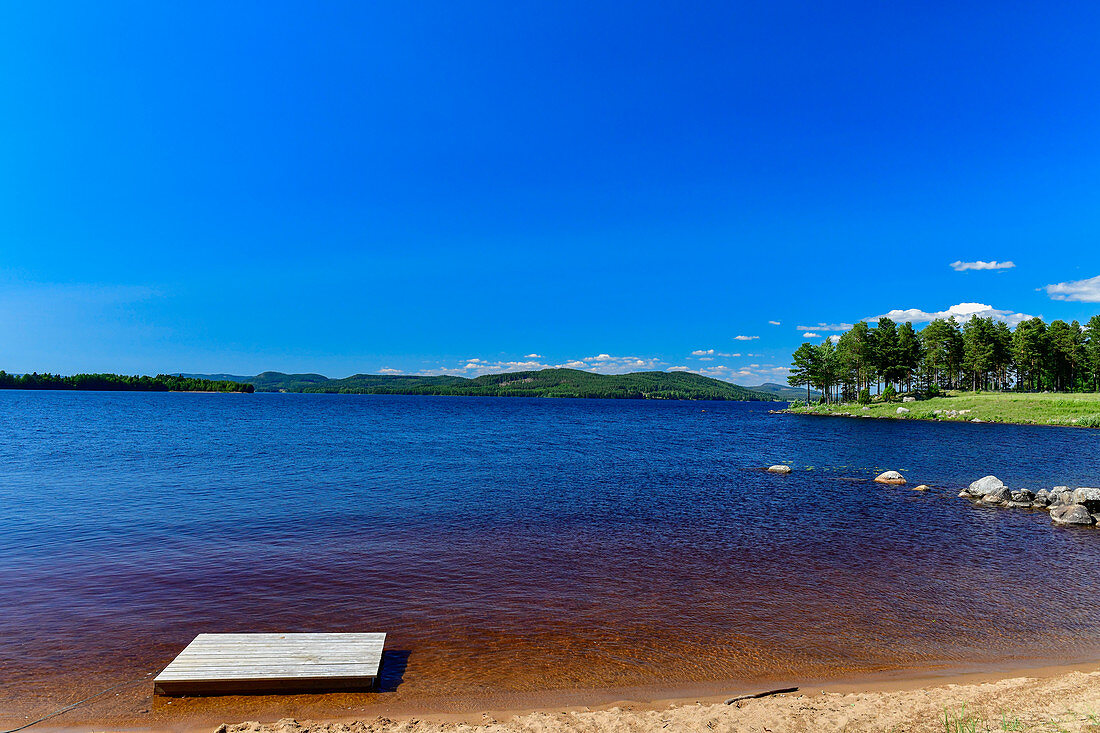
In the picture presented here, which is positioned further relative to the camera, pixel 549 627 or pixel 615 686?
pixel 549 627

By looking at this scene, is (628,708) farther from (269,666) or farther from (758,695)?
(269,666)

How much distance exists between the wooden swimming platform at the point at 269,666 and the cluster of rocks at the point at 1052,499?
28.0 metres

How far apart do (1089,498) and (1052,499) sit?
1.81 metres

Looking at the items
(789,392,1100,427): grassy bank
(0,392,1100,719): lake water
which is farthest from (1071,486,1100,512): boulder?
(789,392,1100,427): grassy bank

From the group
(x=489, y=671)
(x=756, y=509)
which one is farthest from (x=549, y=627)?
(x=756, y=509)

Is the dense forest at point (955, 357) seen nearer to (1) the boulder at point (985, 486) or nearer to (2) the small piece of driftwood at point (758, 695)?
(1) the boulder at point (985, 486)

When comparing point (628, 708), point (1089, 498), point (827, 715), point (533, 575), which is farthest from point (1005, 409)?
point (628, 708)

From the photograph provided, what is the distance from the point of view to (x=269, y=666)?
916 centimetres

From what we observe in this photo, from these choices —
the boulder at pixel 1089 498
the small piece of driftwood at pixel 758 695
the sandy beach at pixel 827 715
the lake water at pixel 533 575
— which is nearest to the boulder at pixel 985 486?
the lake water at pixel 533 575

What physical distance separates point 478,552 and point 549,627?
6139 millimetres

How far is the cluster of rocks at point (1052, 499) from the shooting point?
22531 millimetres

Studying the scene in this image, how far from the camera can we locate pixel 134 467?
34500mm

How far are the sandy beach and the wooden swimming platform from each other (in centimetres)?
90

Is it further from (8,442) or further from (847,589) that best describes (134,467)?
(847,589)
